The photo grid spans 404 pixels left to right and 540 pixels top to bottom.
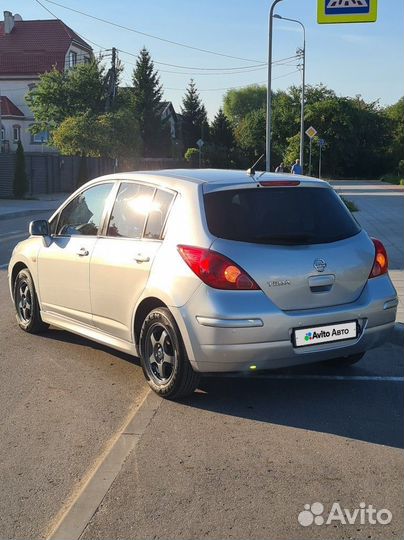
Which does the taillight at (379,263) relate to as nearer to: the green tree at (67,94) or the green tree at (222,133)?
the green tree at (67,94)

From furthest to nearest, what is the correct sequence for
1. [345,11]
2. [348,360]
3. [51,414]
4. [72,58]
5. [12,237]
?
[72,58] → [12,237] → [345,11] → [348,360] → [51,414]

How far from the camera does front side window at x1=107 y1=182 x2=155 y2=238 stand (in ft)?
17.6

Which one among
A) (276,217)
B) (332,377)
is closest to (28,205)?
(332,377)

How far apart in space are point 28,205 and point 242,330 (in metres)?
24.0

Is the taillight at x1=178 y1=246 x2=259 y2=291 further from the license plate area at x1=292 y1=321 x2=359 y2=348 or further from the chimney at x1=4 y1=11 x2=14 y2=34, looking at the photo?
the chimney at x1=4 y1=11 x2=14 y2=34

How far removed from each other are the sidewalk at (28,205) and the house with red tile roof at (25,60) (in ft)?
78.8

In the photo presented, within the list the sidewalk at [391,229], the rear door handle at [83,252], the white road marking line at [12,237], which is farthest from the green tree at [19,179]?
the rear door handle at [83,252]

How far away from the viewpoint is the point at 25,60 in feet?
192

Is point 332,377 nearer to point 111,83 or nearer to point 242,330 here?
point 242,330

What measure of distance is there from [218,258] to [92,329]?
5.77 feet

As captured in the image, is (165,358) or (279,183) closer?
(165,358)

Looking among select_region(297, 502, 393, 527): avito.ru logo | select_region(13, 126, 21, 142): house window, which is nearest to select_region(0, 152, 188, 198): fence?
select_region(13, 126, 21, 142): house window

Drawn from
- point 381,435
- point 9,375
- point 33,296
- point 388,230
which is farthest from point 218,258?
point 388,230

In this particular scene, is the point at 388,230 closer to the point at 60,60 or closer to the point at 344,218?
the point at 344,218
